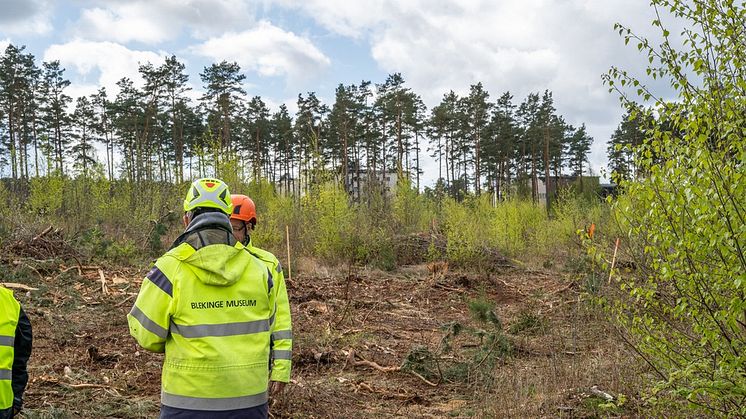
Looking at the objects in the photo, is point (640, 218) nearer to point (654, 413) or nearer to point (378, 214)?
point (654, 413)

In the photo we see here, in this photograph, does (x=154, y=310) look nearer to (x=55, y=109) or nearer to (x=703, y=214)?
(x=703, y=214)

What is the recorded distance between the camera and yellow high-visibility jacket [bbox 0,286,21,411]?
3.01 meters

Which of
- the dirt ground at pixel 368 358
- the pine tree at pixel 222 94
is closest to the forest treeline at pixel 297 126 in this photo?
the pine tree at pixel 222 94

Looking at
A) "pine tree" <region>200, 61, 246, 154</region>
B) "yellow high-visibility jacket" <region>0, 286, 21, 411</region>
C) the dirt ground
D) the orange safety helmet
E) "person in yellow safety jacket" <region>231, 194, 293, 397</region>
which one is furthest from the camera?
"pine tree" <region>200, 61, 246, 154</region>

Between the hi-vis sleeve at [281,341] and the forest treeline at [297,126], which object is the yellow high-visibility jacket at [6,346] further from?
the forest treeline at [297,126]

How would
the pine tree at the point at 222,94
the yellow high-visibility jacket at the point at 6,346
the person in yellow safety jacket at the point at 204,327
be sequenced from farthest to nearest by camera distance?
the pine tree at the point at 222,94 → the yellow high-visibility jacket at the point at 6,346 → the person in yellow safety jacket at the point at 204,327

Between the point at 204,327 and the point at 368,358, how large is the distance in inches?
245

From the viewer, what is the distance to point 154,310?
2.70m

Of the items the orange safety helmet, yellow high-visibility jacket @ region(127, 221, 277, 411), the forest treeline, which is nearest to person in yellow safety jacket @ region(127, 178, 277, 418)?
yellow high-visibility jacket @ region(127, 221, 277, 411)

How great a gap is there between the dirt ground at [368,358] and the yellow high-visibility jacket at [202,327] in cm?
328

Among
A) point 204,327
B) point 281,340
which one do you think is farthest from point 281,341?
point 204,327

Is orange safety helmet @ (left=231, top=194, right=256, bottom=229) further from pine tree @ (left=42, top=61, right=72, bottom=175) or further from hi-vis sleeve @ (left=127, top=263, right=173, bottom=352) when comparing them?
pine tree @ (left=42, top=61, right=72, bottom=175)

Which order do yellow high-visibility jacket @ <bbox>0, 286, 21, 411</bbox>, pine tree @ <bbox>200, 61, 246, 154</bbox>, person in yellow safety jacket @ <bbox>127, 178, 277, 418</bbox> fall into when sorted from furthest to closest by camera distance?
pine tree @ <bbox>200, 61, 246, 154</bbox>, yellow high-visibility jacket @ <bbox>0, 286, 21, 411</bbox>, person in yellow safety jacket @ <bbox>127, 178, 277, 418</bbox>

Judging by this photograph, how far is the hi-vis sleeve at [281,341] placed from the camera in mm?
3180
